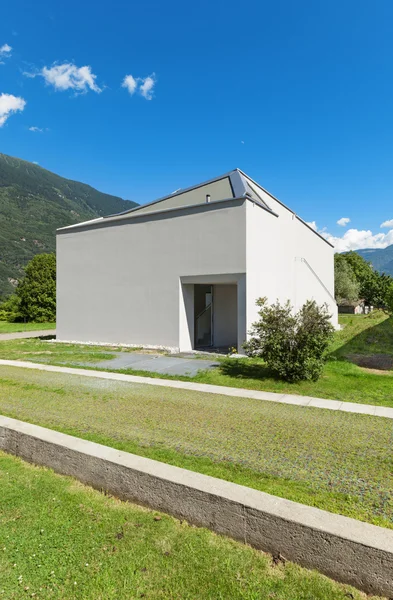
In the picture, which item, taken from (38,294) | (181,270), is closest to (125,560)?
(181,270)

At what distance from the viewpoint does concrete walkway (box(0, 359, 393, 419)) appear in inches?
267

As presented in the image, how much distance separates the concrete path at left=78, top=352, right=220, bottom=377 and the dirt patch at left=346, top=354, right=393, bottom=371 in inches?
190

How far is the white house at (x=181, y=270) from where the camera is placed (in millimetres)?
13352

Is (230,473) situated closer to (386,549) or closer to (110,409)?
(386,549)

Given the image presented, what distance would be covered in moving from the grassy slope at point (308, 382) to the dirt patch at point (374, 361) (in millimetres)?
441

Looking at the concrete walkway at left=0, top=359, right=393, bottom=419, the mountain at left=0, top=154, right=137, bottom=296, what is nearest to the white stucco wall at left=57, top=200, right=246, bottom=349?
the concrete walkway at left=0, top=359, right=393, bottom=419

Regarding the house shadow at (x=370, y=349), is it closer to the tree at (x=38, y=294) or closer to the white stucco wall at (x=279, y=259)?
the white stucco wall at (x=279, y=259)

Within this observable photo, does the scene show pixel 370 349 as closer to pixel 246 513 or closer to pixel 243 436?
pixel 243 436

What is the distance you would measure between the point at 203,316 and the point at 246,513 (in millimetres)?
13568

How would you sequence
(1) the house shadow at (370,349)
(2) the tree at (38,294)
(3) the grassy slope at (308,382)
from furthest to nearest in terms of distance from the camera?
(2) the tree at (38,294) → (1) the house shadow at (370,349) → (3) the grassy slope at (308,382)

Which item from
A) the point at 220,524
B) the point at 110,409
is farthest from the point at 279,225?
the point at 220,524

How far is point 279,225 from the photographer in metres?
16.5

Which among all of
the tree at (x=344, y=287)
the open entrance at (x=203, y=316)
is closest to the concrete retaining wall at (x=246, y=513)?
the open entrance at (x=203, y=316)

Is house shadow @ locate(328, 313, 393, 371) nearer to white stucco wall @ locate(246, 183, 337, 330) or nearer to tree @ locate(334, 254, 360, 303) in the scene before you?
white stucco wall @ locate(246, 183, 337, 330)
